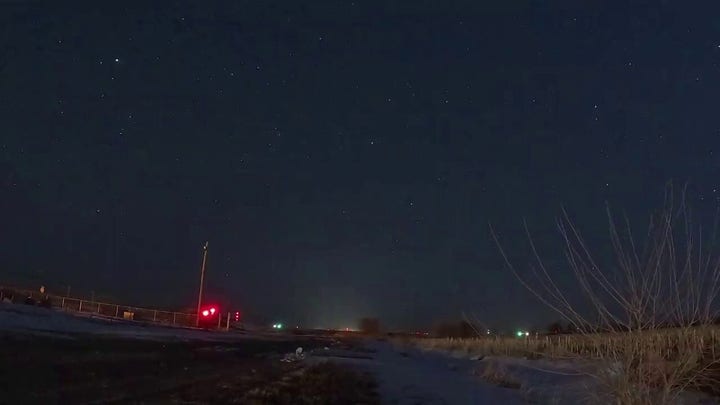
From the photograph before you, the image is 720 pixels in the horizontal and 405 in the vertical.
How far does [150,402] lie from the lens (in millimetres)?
10352

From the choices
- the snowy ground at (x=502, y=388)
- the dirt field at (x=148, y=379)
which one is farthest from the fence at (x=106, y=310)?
the snowy ground at (x=502, y=388)

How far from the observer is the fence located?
5959 cm

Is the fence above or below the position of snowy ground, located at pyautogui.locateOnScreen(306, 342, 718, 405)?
above

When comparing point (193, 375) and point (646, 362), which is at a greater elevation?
Result: point (646, 362)

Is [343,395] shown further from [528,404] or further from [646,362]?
[646,362]

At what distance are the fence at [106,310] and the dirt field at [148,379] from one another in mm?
39859

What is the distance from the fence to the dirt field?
39.9 meters

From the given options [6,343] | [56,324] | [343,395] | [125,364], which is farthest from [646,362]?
[56,324]

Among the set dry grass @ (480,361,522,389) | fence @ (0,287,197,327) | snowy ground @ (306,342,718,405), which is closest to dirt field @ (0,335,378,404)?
snowy ground @ (306,342,718,405)

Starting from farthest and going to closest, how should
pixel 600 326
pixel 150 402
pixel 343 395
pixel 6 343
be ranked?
pixel 6 343, pixel 343 395, pixel 150 402, pixel 600 326

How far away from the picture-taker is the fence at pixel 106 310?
59.6 metres

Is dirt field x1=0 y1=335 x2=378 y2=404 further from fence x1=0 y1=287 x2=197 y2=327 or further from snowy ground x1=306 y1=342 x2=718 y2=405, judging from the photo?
fence x1=0 y1=287 x2=197 y2=327

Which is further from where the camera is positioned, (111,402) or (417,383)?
(417,383)

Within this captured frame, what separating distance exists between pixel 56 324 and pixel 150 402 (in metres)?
22.3
